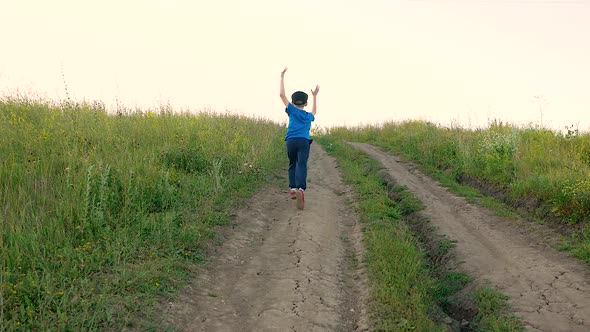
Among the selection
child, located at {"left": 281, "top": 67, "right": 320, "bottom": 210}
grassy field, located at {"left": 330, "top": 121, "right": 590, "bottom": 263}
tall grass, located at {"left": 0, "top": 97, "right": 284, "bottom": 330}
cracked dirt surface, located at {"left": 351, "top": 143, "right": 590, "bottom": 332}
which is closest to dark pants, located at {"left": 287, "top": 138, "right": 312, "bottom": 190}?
child, located at {"left": 281, "top": 67, "right": 320, "bottom": 210}

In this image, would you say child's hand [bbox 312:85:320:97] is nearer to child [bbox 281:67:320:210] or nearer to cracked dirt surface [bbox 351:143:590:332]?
child [bbox 281:67:320:210]

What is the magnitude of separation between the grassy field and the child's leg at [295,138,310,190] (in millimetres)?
4188

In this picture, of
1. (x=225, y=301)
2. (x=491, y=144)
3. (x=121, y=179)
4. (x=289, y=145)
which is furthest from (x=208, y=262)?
(x=491, y=144)

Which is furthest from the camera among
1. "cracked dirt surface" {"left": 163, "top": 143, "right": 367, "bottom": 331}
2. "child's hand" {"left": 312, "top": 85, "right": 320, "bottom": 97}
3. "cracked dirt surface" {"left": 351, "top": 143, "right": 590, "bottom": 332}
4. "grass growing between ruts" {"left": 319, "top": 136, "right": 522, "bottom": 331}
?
"child's hand" {"left": 312, "top": 85, "right": 320, "bottom": 97}

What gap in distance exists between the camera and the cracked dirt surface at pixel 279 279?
15.5ft

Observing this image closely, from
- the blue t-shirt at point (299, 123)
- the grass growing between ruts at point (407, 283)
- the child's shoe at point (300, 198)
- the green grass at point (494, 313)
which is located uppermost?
the blue t-shirt at point (299, 123)

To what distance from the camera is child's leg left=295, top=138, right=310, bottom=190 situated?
826 centimetres

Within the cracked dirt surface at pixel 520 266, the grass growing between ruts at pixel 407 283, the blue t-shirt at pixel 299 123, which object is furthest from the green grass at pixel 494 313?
the blue t-shirt at pixel 299 123

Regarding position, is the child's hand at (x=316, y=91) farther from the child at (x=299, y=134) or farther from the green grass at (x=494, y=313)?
the green grass at (x=494, y=313)

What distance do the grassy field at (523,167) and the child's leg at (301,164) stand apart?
4188 mm

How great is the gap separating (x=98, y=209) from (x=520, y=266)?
5604 millimetres

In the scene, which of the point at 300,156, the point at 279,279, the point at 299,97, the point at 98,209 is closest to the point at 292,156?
the point at 300,156

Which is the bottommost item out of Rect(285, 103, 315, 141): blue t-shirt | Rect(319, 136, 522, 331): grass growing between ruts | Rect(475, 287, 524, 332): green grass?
Rect(475, 287, 524, 332): green grass

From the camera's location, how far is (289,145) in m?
8.38
